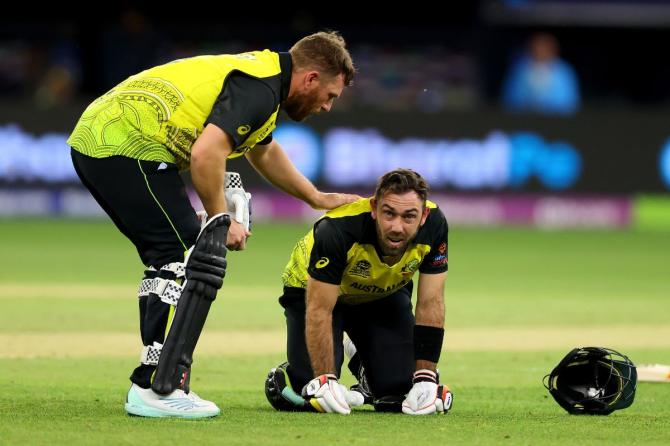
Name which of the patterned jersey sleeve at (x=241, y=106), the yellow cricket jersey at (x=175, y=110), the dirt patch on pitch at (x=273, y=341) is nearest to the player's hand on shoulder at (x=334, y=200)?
the yellow cricket jersey at (x=175, y=110)

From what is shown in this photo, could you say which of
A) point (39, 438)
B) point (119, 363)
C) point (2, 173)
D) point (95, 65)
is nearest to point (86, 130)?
point (39, 438)

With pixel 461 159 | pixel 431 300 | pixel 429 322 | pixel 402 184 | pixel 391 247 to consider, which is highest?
pixel 461 159

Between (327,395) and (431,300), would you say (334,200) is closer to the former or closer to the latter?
(431,300)

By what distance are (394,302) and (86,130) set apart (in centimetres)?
186

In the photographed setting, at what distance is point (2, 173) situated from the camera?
19391 mm

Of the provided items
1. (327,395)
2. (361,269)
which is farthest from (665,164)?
(327,395)

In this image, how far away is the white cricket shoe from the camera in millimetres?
6105

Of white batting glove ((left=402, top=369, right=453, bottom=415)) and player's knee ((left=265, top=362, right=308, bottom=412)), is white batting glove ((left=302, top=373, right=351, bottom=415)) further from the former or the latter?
white batting glove ((left=402, top=369, right=453, bottom=415))

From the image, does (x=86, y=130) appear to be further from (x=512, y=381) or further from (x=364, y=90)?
(x=364, y=90)

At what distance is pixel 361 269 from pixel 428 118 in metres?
13.4

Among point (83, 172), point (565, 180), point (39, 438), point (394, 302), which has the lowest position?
point (39, 438)

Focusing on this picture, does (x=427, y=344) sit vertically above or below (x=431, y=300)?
below

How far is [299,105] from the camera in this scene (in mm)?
6434

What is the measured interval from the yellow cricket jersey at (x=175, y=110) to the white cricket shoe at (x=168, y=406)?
102 cm
